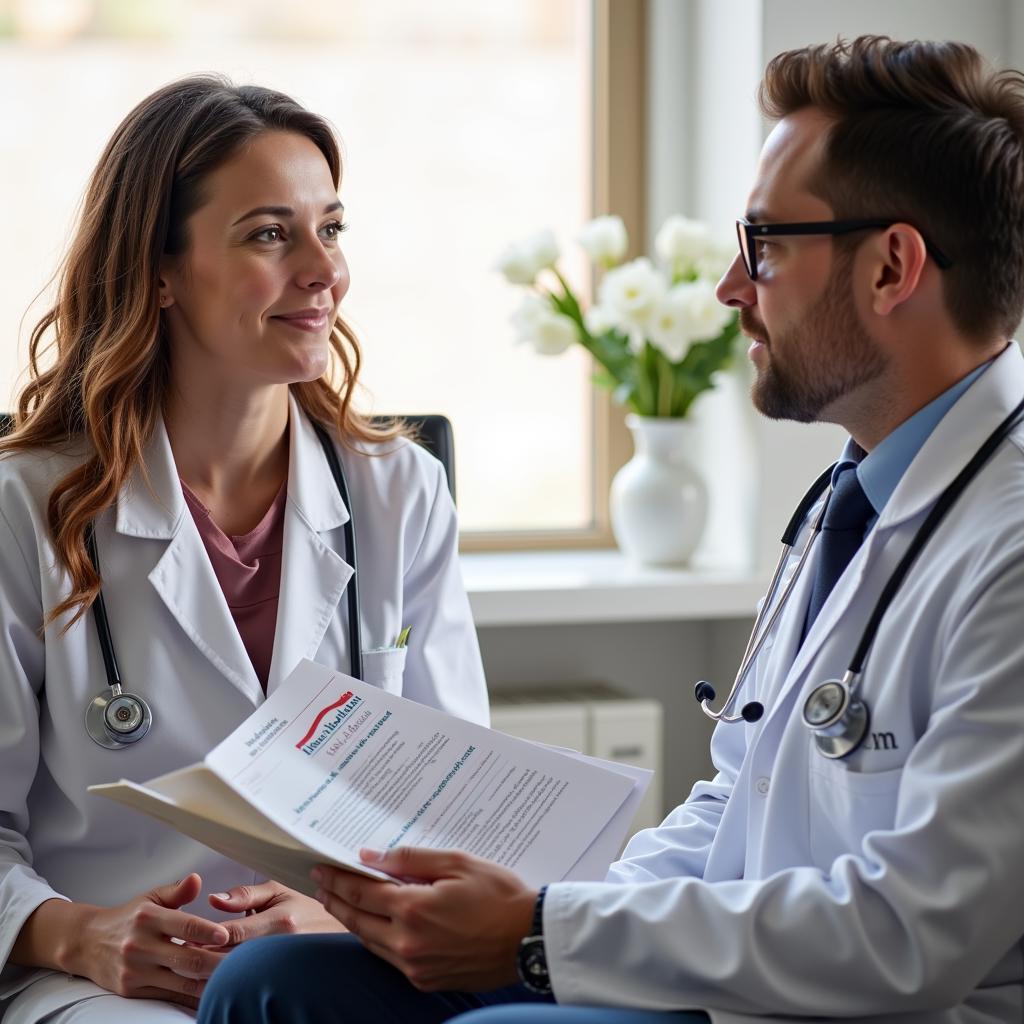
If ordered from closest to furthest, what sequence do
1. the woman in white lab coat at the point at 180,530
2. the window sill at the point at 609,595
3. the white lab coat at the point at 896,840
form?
the white lab coat at the point at 896,840
the woman in white lab coat at the point at 180,530
the window sill at the point at 609,595

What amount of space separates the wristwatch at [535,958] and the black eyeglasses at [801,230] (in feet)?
2.15

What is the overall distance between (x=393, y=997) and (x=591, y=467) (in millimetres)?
2041

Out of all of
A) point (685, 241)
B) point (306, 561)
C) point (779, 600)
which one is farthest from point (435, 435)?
point (685, 241)

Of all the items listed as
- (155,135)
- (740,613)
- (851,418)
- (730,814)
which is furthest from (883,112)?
(740,613)

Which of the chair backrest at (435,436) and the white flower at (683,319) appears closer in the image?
the chair backrest at (435,436)

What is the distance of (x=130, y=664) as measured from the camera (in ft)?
5.06

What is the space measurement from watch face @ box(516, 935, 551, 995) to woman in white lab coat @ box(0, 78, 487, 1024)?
405mm

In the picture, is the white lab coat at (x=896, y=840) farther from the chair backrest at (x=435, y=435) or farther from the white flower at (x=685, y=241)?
the white flower at (x=685, y=241)

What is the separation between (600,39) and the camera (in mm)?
3051

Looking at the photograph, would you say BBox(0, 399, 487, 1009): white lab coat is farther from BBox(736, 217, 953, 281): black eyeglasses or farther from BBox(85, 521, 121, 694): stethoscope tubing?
BBox(736, 217, 953, 281): black eyeglasses

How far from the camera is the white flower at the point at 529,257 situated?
2.73 meters

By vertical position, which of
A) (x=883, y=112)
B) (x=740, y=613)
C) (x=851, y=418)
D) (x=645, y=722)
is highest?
(x=883, y=112)

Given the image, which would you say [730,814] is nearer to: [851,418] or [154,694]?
[851,418]

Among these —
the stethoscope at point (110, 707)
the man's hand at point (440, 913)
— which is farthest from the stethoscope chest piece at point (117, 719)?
the man's hand at point (440, 913)
